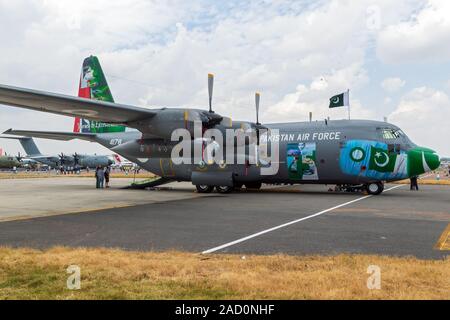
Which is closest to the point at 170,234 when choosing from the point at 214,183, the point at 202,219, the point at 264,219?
the point at 202,219

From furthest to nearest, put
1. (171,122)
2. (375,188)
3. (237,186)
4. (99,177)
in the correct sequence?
(99,177) → (237,186) → (375,188) → (171,122)

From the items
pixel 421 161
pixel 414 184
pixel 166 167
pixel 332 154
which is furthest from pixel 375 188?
pixel 166 167

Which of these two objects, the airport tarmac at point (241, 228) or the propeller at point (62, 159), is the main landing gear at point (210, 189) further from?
the propeller at point (62, 159)

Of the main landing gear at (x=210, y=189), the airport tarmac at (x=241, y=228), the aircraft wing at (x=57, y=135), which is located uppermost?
the aircraft wing at (x=57, y=135)

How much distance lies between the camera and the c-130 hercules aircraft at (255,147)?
18109 mm

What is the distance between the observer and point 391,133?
22516mm

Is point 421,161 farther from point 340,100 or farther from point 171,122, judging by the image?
point 171,122

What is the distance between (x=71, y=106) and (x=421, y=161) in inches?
692

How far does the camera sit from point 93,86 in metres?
27.1

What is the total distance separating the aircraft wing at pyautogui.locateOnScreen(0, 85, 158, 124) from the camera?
14.1 metres

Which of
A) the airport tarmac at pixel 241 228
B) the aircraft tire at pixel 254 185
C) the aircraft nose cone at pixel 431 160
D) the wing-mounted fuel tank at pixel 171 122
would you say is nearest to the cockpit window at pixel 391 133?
the aircraft nose cone at pixel 431 160

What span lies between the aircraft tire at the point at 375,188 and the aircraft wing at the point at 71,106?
13.4 m

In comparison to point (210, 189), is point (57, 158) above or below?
above
